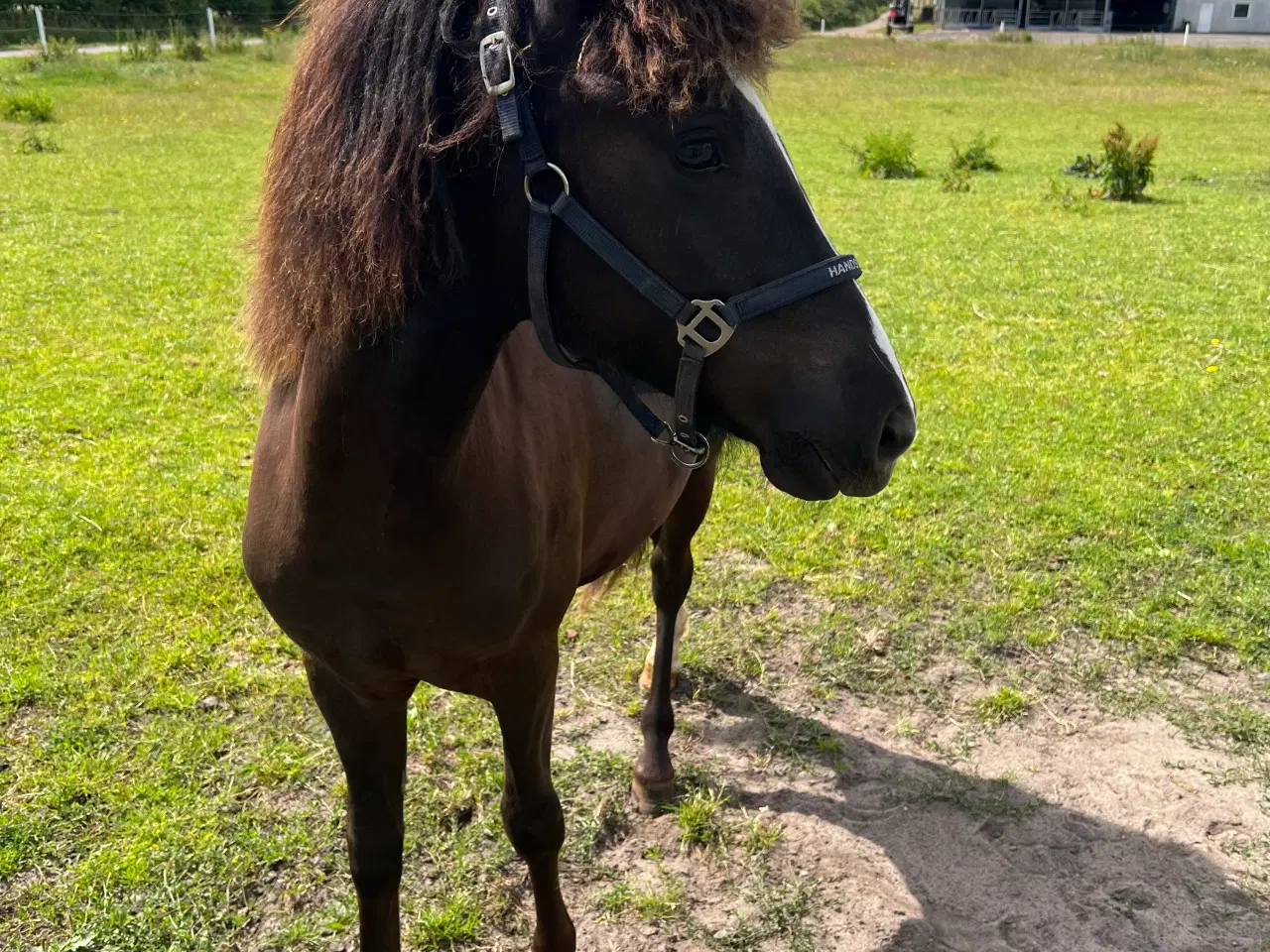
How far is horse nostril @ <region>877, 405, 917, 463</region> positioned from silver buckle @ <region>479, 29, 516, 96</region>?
2.41ft

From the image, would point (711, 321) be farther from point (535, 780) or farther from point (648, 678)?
point (648, 678)

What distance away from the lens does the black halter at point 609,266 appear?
4.42 feet

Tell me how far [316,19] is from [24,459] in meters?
4.35

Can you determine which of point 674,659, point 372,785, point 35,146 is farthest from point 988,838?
point 35,146

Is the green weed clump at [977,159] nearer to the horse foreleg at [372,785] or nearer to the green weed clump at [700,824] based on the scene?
the green weed clump at [700,824]

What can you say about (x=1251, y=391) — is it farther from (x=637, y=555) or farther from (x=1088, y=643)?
(x=637, y=555)

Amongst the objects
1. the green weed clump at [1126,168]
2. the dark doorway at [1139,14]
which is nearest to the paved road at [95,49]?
the green weed clump at [1126,168]

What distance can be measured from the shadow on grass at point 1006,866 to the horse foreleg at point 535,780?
33.0 inches

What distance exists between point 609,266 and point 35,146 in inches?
631

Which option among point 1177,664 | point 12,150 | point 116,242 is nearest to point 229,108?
point 12,150

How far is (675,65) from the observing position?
1.30 meters

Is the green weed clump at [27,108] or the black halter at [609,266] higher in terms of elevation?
the green weed clump at [27,108]

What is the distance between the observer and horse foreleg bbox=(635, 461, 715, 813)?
121 inches

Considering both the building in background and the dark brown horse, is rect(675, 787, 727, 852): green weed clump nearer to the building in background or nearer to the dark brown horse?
the dark brown horse
